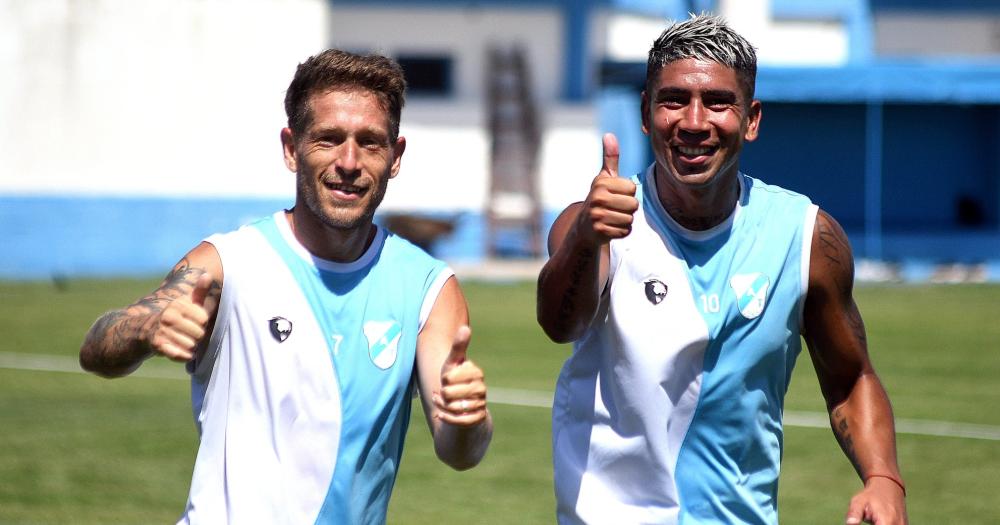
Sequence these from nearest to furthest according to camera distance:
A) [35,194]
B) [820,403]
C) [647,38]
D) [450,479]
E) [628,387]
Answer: [628,387], [450,479], [820,403], [35,194], [647,38]

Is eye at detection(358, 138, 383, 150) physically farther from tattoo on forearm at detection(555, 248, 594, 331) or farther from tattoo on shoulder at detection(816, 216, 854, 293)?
tattoo on shoulder at detection(816, 216, 854, 293)

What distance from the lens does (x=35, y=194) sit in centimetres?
3014

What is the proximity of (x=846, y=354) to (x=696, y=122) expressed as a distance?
92 centimetres

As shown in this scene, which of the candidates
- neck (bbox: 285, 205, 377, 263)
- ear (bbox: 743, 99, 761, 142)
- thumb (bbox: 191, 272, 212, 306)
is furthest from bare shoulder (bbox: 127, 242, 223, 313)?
ear (bbox: 743, 99, 761, 142)

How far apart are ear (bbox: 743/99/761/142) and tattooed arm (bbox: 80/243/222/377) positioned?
1629mm

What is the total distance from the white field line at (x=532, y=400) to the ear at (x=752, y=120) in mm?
7530

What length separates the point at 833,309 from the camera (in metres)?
4.69

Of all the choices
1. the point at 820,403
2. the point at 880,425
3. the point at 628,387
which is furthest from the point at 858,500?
the point at 820,403

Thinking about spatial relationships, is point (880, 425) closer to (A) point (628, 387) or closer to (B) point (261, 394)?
(A) point (628, 387)

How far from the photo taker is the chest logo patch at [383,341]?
14.0ft

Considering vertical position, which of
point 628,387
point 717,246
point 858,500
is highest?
point 717,246

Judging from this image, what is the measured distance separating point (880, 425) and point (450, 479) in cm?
584

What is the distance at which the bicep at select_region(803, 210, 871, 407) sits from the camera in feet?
15.3

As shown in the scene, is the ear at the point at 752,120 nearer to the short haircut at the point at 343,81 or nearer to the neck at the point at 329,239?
the short haircut at the point at 343,81
